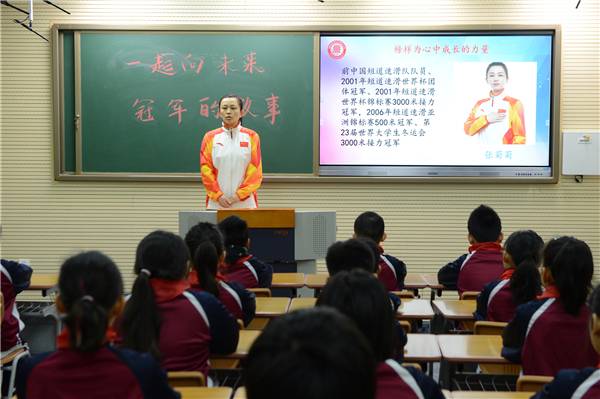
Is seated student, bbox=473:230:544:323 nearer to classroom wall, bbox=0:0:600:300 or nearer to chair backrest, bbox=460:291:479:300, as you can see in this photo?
chair backrest, bbox=460:291:479:300

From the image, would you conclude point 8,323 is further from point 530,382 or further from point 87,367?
point 530,382

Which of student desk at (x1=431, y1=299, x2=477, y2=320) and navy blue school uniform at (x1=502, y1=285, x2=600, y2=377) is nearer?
navy blue school uniform at (x1=502, y1=285, x2=600, y2=377)

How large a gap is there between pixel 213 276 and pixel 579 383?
1352 millimetres

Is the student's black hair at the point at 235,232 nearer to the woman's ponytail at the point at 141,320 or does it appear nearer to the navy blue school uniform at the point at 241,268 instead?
the navy blue school uniform at the point at 241,268

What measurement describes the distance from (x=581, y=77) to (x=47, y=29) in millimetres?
5215

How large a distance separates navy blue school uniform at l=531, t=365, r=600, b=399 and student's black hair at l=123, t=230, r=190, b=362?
111 cm

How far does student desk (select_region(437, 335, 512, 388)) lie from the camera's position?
1.74 meters

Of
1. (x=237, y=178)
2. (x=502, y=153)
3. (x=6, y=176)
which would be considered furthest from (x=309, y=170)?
(x=6, y=176)

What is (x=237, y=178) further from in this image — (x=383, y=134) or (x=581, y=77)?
(x=581, y=77)

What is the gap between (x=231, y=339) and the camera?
1.73 meters

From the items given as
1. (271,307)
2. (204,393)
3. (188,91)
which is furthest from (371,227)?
(188,91)

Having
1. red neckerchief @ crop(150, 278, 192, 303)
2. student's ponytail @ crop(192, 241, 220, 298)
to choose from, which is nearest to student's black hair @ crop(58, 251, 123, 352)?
red neckerchief @ crop(150, 278, 192, 303)

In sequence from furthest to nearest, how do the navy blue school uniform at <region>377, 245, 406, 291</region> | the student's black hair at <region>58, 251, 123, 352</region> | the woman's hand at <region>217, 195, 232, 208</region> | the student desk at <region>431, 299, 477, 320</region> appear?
the woman's hand at <region>217, 195, 232, 208</region>, the navy blue school uniform at <region>377, 245, 406, 291</region>, the student desk at <region>431, 299, 477, 320</region>, the student's black hair at <region>58, 251, 123, 352</region>

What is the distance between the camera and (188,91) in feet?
15.4
